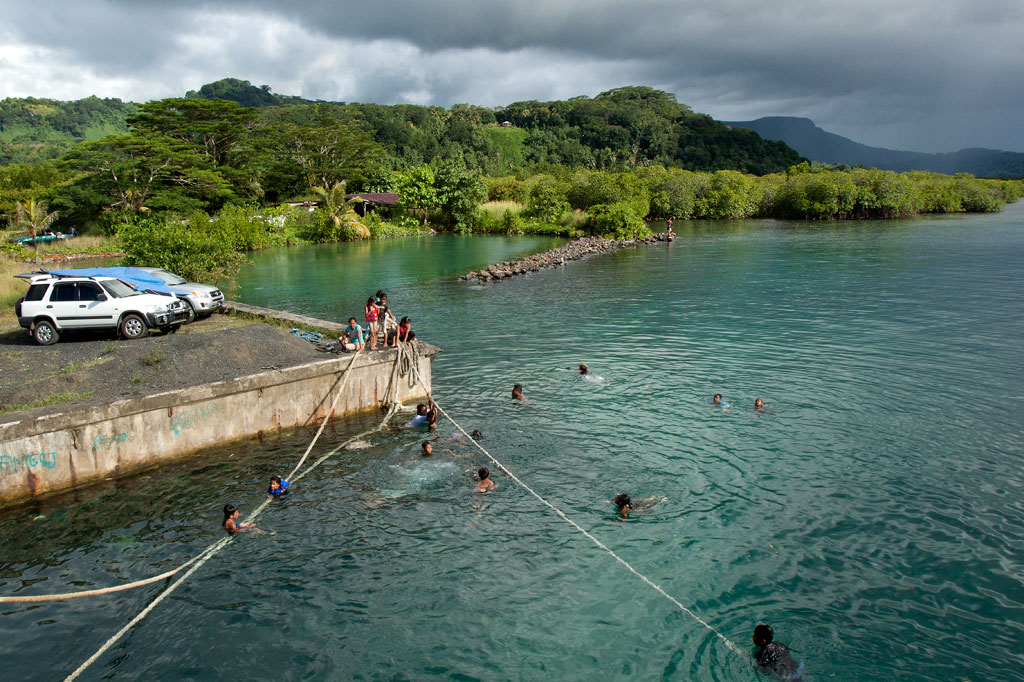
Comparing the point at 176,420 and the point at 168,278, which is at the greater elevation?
the point at 168,278

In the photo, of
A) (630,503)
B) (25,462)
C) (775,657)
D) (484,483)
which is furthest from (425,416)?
(775,657)

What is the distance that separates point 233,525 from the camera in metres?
11.3

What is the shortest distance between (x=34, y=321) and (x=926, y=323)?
32.5 metres

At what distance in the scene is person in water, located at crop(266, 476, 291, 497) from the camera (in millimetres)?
12469

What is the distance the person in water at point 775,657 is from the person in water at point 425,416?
30.5ft

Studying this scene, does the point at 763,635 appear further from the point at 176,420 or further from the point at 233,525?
the point at 176,420

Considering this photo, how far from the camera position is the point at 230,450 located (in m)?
14.5

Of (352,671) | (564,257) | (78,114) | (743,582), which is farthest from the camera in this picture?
(78,114)

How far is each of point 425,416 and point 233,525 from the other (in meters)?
5.74

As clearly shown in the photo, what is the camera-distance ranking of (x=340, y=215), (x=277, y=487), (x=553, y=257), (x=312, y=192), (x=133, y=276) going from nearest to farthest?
(x=277, y=487)
(x=133, y=276)
(x=553, y=257)
(x=340, y=215)
(x=312, y=192)

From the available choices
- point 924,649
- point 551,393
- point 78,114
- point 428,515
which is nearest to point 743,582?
point 924,649

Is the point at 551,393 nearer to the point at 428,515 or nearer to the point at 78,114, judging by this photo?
the point at 428,515

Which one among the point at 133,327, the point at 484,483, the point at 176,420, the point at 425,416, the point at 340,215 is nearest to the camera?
the point at 484,483

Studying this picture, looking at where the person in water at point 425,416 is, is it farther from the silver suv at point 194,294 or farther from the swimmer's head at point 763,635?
the silver suv at point 194,294
